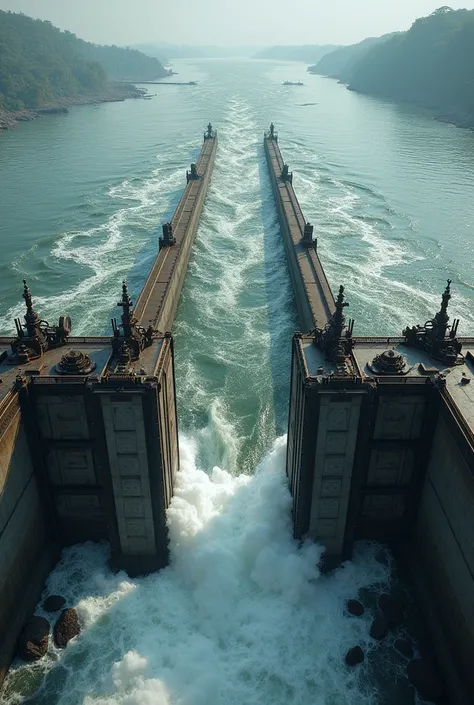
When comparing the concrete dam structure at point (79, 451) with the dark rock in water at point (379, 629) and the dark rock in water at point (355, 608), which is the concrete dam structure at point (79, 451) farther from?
the dark rock in water at point (379, 629)

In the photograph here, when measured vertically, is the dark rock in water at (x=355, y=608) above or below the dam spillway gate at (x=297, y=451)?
below

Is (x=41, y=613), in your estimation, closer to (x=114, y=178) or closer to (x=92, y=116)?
(x=114, y=178)

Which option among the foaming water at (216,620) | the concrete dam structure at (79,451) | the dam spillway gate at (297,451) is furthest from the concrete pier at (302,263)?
the concrete dam structure at (79,451)

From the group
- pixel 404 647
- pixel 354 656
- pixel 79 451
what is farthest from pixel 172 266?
pixel 404 647

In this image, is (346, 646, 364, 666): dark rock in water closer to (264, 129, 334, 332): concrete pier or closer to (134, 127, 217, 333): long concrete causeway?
(134, 127, 217, 333): long concrete causeway

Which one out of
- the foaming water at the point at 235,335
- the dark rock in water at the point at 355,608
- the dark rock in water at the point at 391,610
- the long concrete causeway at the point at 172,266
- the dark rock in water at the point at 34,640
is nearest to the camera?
the dark rock in water at the point at 34,640

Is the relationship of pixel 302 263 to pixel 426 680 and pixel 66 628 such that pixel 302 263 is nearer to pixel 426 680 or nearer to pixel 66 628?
pixel 426 680
